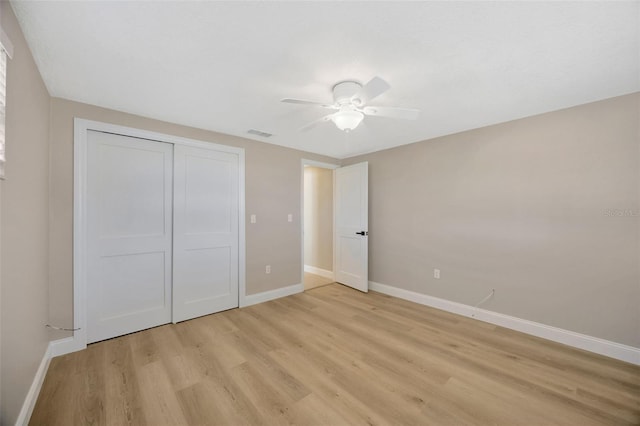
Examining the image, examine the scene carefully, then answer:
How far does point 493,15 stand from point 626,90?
185 centimetres

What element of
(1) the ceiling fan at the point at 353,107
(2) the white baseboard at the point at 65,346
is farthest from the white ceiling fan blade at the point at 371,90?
(2) the white baseboard at the point at 65,346

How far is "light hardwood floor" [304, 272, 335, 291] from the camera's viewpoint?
4.28m

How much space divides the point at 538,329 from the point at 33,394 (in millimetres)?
4229

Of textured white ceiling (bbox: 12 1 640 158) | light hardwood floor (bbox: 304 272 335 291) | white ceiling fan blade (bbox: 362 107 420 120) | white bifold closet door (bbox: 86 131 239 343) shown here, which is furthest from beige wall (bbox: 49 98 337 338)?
white ceiling fan blade (bbox: 362 107 420 120)

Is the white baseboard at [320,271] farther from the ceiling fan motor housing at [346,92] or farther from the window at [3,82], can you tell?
the window at [3,82]

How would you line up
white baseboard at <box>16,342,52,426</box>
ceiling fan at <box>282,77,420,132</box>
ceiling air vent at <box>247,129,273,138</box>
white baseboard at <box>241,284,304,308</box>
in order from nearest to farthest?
white baseboard at <box>16,342,52,426</box>
ceiling fan at <box>282,77,420,132</box>
ceiling air vent at <box>247,129,273,138</box>
white baseboard at <box>241,284,304,308</box>

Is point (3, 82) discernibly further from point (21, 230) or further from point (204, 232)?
point (204, 232)

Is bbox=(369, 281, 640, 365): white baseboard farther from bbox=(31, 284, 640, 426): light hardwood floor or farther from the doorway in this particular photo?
the doorway

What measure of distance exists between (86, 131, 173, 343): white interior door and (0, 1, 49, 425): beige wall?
1.39 feet

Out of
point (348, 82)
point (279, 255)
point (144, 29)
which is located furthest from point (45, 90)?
point (279, 255)

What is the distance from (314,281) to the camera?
460 centimetres

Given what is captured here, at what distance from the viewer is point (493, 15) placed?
129 centimetres

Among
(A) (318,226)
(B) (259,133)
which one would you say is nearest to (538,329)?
(A) (318,226)

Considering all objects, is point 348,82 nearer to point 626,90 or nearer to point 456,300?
point 626,90
